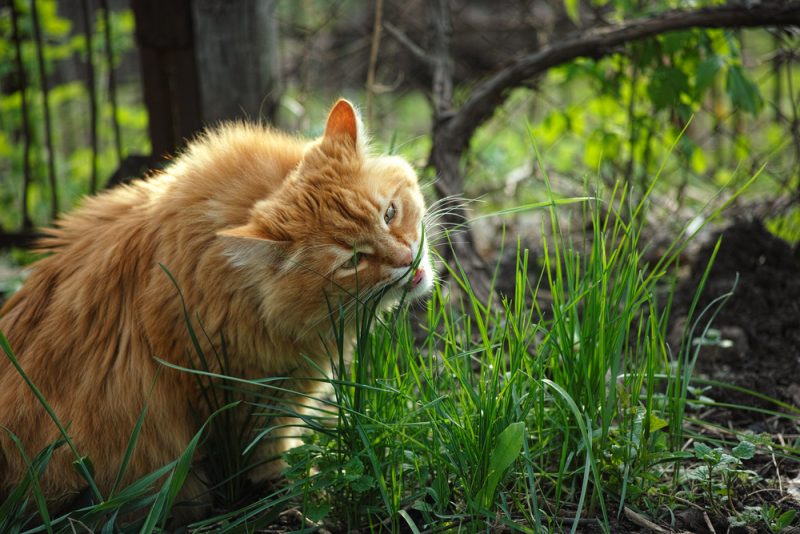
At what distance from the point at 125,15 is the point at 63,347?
11.6 feet

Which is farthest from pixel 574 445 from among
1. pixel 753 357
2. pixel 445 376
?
pixel 753 357

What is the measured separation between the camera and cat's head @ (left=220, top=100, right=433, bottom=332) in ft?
5.88

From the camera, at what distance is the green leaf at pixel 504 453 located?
60.4 inches

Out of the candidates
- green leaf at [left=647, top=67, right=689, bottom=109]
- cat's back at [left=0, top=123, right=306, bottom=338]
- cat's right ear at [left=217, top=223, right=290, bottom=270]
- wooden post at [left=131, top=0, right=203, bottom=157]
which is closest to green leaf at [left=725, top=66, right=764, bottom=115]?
green leaf at [left=647, top=67, right=689, bottom=109]

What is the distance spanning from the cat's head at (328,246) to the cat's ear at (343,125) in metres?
0.07

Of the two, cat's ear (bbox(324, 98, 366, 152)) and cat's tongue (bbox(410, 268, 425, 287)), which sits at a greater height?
cat's ear (bbox(324, 98, 366, 152))

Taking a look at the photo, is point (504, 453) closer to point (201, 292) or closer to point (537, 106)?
point (201, 292)

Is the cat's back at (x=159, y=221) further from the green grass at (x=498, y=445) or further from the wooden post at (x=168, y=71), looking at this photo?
the wooden post at (x=168, y=71)

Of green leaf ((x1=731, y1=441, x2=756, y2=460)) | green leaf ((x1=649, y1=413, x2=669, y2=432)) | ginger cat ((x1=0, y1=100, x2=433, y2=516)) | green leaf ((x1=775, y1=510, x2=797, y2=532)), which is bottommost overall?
green leaf ((x1=775, y1=510, x2=797, y2=532))

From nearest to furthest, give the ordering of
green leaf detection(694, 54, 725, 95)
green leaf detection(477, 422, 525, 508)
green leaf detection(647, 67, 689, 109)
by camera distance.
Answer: green leaf detection(477, 422, 525, 508)
green leaf detection(694, 54, 725, 95)
green leaf detection(647, 67, 689, 109)

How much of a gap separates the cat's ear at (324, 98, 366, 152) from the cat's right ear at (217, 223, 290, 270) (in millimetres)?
372

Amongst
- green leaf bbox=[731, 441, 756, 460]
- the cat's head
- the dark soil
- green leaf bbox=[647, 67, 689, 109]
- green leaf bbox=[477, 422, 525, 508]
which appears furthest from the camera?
green leaf bbox=[647, 67, 689, 109]

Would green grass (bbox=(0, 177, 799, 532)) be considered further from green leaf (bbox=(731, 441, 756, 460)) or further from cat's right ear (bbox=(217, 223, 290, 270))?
cat's right ear (bbox=(217, 223, 290, 270))

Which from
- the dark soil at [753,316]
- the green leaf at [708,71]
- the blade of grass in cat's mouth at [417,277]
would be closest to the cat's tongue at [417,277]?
the blade of grass in cat's mouth at [417,277]
